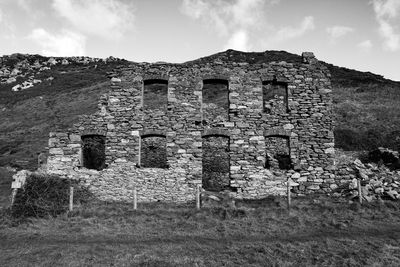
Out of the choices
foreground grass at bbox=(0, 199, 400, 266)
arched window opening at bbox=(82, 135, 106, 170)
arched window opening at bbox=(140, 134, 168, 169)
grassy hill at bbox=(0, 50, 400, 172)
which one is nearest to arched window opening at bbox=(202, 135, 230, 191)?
arched window opening at bbox=(140, 134, 168, 169)

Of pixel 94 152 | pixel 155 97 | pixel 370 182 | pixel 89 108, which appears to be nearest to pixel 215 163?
pixel 94 152

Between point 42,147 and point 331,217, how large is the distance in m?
25.3

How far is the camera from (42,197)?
1292 cm

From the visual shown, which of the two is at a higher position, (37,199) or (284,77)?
(284,77)

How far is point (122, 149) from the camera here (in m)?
15.5

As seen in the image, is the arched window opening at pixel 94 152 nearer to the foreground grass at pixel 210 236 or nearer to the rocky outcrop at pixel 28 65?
the foreground grass at pixel 210 236

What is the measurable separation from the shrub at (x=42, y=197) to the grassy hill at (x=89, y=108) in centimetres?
1238

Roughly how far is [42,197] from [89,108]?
81.4 feet

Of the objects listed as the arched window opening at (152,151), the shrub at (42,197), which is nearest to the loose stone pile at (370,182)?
the arched window opening at (152,151)

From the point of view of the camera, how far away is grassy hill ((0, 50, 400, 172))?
2552 centimetres

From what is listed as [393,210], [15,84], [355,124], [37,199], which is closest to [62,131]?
[37,199]

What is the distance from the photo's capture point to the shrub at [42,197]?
12445 millimetres

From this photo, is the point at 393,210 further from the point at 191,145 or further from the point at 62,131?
the point at 62,131

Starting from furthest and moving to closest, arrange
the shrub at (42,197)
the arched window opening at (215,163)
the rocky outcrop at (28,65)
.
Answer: the rocky outcrop at (28,65), the arched window opening at (215,163), the shrub at (42,197)
